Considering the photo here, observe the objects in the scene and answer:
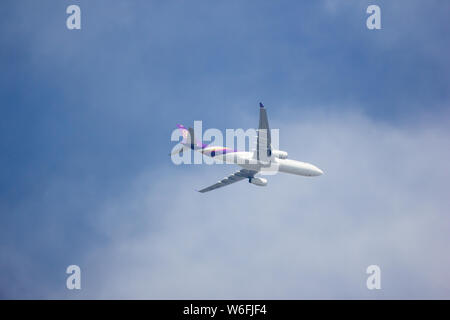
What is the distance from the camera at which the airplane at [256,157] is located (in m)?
75.6

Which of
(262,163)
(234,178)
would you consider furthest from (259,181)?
(262,163)

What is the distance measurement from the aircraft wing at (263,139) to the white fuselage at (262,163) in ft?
4.28

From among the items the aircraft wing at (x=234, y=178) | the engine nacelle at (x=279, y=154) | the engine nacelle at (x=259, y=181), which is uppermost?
the engine nacelle at (x=279, y=154)

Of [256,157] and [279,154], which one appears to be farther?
[279,154]

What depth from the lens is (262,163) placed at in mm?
78000

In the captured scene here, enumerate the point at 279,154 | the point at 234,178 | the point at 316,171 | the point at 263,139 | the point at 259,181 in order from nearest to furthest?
the point at 263,139
the point at 279,154
the point at 259,181
the point at 316,171
the point at 234,178

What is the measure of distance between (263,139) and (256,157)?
389 centimetres

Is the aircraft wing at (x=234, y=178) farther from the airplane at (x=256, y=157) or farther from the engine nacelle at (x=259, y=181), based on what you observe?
the engine nacelle at (x=259, y=181)

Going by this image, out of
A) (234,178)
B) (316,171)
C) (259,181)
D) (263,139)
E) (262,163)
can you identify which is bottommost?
(259,181)

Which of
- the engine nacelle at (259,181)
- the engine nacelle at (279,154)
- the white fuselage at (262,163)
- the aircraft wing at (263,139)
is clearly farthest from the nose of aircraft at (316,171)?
the aircraft wing at (263,139)

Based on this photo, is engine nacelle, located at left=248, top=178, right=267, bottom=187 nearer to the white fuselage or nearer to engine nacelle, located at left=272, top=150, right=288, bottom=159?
the white fuselage

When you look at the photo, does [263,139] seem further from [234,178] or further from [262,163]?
[234,178]

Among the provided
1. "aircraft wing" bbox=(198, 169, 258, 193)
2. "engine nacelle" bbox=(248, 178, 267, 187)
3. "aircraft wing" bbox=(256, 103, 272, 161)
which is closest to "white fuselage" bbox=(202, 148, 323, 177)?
"aircraft wing" bbox=(256, 103, 272, 161)
